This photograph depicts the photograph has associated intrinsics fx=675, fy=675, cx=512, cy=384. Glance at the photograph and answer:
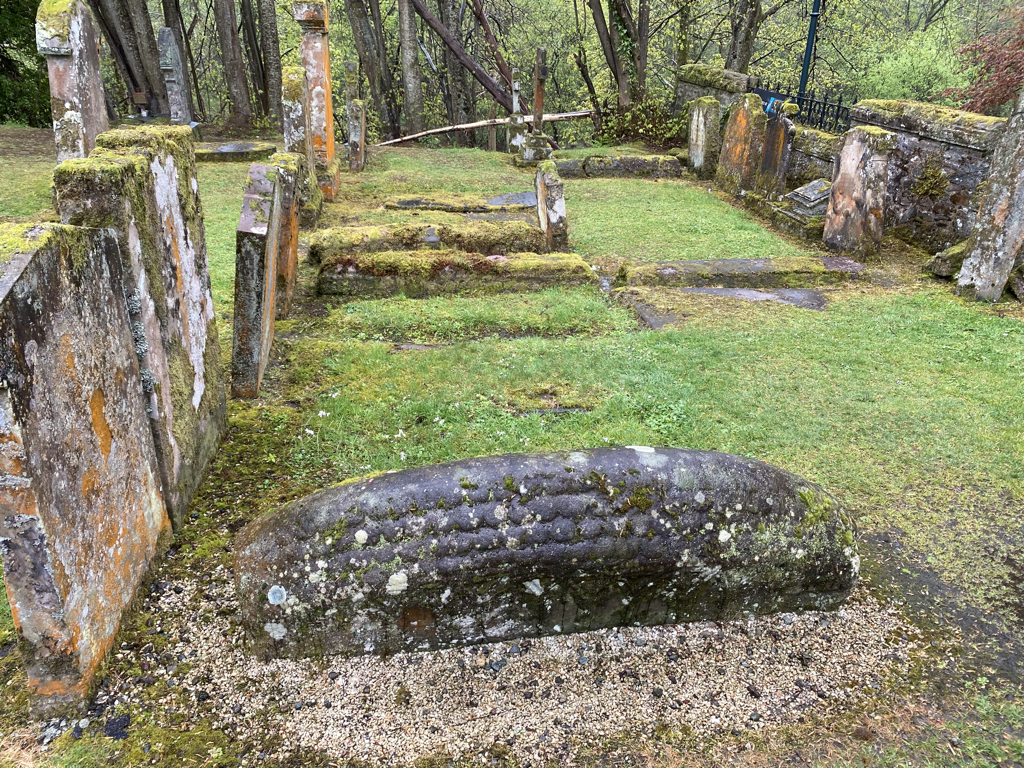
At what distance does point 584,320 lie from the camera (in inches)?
270

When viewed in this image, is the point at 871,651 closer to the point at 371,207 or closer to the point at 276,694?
the point at 276,694

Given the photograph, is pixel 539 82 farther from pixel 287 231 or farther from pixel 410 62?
pixel 287 231

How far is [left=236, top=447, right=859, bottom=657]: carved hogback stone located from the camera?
2.70m

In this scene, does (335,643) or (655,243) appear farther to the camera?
(655,243)

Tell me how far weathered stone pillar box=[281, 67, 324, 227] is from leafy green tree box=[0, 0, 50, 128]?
8827mm

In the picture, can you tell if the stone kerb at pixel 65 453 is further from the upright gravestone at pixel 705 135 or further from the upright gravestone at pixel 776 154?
the upright gravestone at pixel 705 135

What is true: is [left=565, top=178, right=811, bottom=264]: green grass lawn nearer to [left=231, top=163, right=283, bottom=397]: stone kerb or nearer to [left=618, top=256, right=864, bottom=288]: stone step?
[left=618, top=256, right=864, bottom=288]: stone step

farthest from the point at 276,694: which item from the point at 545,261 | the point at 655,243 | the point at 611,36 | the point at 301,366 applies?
the point at 611,36

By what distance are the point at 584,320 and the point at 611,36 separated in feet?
46.8

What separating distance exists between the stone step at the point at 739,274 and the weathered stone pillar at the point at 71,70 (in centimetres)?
670

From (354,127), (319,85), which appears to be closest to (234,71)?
(354,127)

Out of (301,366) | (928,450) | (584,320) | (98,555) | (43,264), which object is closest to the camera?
(43,264)

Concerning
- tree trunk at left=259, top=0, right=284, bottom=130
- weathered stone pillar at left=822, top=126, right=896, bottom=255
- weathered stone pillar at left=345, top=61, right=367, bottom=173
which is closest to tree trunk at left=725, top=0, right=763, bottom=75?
weathered stone pillar at left=822, top=126, right=896, bottom=255

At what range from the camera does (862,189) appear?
8.88 metres
